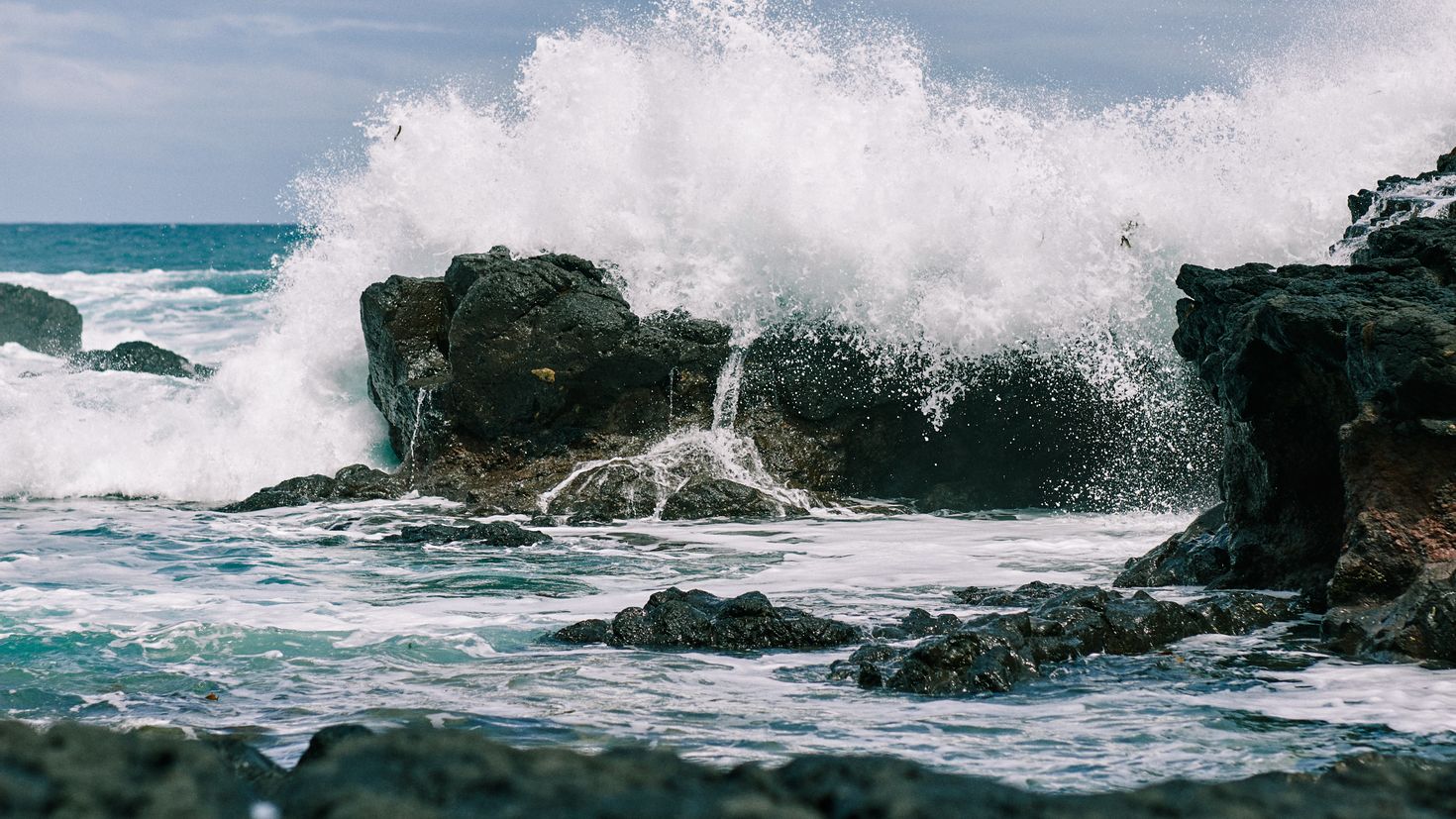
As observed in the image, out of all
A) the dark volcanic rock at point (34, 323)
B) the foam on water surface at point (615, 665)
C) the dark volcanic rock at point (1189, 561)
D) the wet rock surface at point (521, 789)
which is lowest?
the foam on water surface at point (615, 665)

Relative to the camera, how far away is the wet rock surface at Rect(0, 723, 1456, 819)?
170 cm

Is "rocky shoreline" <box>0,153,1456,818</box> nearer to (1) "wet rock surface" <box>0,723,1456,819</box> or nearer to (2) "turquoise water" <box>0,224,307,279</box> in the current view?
(1) "wet rock surface" <box>0,723,1456,819</box>

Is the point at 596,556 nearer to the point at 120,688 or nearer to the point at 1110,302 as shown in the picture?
the point at 120,688

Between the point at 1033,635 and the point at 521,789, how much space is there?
370 centimetres

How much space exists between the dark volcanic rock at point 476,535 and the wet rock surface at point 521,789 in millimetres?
6537

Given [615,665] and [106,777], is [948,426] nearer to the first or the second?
[615,665]

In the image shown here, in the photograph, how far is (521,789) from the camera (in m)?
1.79

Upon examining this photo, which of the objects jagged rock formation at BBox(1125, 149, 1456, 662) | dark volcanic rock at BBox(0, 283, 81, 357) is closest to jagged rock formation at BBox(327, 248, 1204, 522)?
jagged rock formation at BBox(1125, 149, 1456, 662)

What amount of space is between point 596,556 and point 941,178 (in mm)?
5708

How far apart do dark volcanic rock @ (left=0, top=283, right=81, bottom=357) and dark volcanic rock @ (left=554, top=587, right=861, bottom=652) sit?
2104 cm

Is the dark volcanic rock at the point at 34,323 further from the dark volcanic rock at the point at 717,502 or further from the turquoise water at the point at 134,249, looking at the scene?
the dark volcanic rock at the point at 717,502

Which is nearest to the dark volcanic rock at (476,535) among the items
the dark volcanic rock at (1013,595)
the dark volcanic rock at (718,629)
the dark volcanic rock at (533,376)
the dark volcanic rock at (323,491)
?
the dark volcanic rock at (533,376)

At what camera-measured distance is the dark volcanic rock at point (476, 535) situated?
8594 millimetres

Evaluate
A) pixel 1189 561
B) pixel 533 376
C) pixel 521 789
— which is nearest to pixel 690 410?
pixel 533 376
